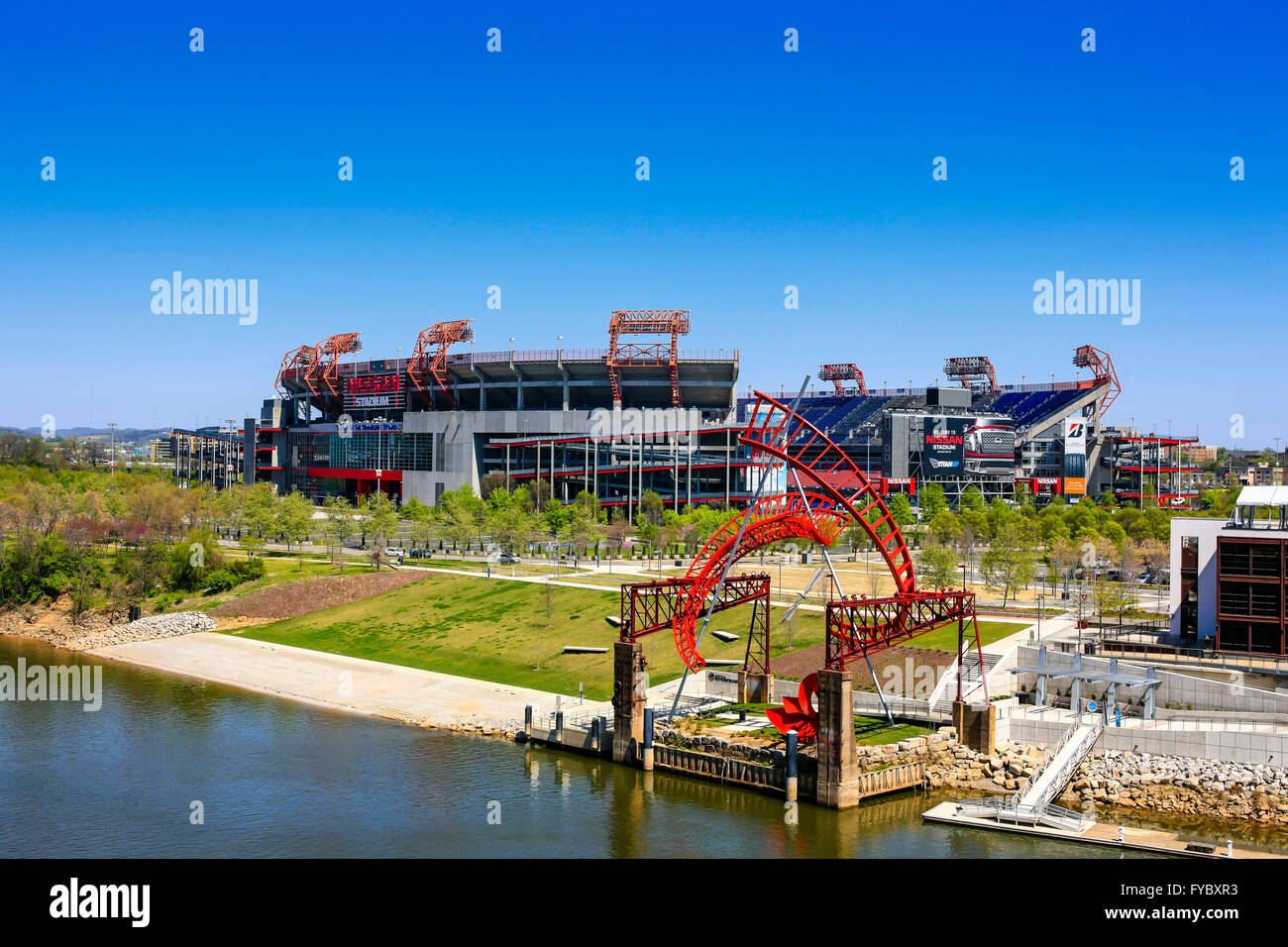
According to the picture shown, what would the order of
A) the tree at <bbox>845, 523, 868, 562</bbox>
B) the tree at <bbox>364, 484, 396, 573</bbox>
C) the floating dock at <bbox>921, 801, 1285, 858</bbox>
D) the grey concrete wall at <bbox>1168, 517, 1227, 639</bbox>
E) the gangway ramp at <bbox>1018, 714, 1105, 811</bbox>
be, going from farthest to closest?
1. the tree at <bbox>364, 484, 396, 573</bbox>
2. the tree at <bbox>845, 523, 868, 562</bbox>
3. the grey concrete wall at <bbox>1168, 517, 1227, 639</bbox>
4. the gangway ramp at <bbox>1018, 714, 1105, 811</bbox>
5. the floating dock at <bbox>921, 801, 1285, 858</bbox>

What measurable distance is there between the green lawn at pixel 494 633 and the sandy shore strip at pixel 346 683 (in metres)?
1.69

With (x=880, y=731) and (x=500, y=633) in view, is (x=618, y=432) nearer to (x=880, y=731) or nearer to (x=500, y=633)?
(x=500, y=633)

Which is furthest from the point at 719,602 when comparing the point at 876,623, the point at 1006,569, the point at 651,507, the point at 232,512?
the point at 232,512

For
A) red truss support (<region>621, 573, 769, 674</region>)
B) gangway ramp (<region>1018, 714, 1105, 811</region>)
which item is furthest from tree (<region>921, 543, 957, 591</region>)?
gangway ramp (<region>1018, 714, 1105, 811</region>)

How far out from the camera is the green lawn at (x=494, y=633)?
64812mm

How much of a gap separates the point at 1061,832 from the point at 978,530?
241ft

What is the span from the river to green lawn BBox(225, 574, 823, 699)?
10.9 meters

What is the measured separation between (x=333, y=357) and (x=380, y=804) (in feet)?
442

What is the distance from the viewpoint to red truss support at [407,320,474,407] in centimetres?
15538

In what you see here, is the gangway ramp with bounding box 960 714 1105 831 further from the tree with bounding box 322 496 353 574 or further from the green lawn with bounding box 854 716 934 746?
the tree with bounding box 322 496 353 574

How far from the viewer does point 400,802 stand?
44.2 m

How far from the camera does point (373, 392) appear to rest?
541 feet

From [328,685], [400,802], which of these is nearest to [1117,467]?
[328,685]
